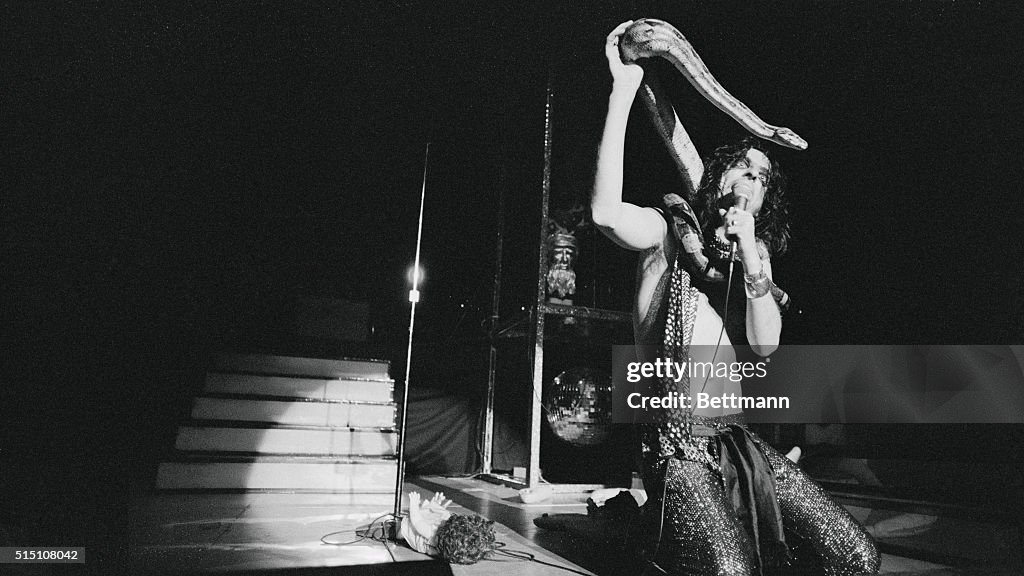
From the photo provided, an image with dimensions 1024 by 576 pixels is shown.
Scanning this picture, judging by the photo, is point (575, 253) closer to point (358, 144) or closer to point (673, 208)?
point (358, 144)

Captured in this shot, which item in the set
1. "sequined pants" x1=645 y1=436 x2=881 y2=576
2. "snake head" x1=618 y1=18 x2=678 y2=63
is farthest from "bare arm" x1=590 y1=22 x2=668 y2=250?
"sequined pants" x1=645 y1=436 x2=881 y2=576

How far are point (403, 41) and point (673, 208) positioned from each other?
92.9 inches

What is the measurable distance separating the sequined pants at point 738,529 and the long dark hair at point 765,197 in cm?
71

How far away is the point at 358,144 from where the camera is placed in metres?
5.55

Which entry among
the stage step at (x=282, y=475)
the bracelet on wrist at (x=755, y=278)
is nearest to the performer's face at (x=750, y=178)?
the bracelet on wrist at (x=755, y=278)

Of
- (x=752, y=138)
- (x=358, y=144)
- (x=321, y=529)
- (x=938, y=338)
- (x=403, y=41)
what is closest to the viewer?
(x=752, y=138)

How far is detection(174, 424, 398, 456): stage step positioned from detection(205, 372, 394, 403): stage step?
0.29 meters

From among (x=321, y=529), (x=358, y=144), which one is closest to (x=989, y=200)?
(x=321, y=529)

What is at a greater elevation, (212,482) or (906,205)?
(906,205)

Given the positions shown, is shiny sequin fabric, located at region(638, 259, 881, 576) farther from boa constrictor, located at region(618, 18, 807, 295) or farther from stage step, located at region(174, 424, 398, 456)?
stage step, located at region(174, 424, 398, 456)

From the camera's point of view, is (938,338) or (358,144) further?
(358,144)

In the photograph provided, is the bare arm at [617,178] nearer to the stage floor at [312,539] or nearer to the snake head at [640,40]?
the snake head at [640,40]

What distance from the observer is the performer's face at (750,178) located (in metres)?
1.76

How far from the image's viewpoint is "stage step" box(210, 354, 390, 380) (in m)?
3.75
